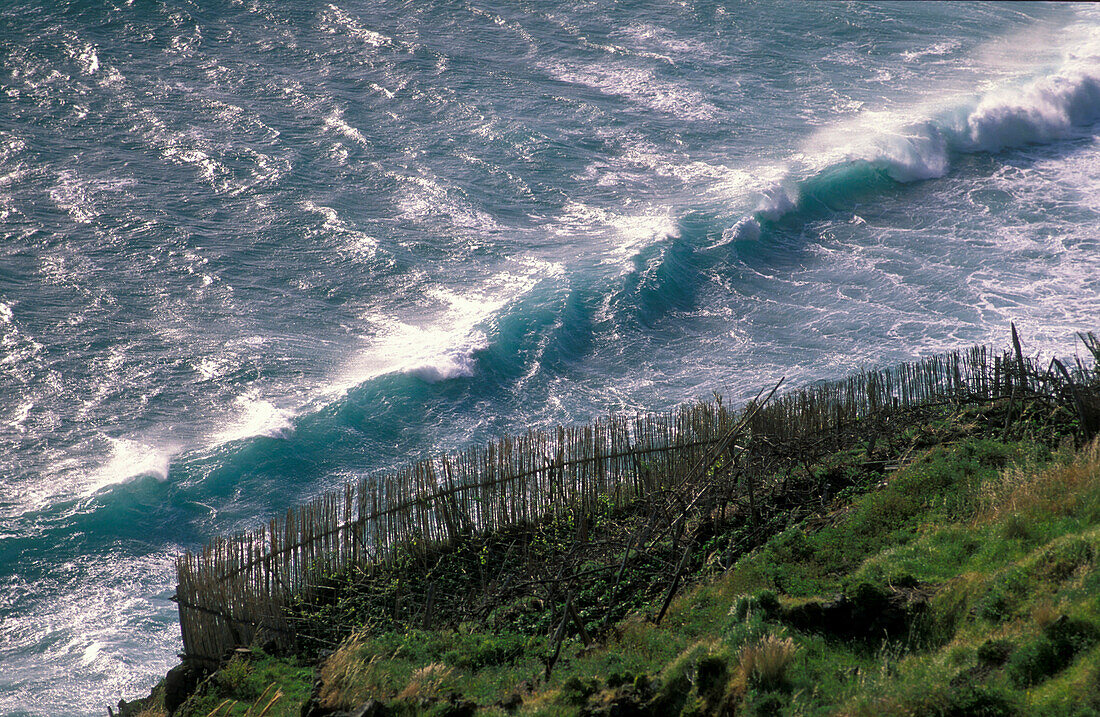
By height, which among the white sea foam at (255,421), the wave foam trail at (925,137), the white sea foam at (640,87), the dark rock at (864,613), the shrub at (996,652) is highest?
the white sea foam at (640,87)

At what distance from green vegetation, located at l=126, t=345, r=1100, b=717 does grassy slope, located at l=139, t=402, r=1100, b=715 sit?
0.07 ft

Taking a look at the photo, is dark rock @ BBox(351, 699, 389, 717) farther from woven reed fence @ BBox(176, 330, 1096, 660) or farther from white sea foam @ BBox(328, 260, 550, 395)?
white sea foam @ BBox(328, 260, 550, 395)

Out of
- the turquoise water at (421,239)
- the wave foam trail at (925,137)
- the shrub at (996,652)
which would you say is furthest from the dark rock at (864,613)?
the wave foam trail at (925,137)

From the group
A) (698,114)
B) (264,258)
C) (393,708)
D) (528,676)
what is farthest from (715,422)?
(698,114)

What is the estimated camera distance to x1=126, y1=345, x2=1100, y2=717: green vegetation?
610cm

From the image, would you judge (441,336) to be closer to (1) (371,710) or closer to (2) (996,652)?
(1) (371,710)

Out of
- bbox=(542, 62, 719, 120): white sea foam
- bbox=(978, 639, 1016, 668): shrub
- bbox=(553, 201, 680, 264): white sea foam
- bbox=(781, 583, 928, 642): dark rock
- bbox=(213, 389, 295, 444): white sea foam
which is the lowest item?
bbox=(213, 389, 295, 444): white sea foam

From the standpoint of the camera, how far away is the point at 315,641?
32.6 ft

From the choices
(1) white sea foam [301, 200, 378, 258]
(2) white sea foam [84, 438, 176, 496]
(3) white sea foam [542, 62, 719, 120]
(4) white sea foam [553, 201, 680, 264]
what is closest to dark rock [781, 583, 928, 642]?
(2) white sea foam [84, 438, 176, 496]

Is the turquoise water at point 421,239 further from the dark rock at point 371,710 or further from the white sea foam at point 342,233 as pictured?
the dark rock at point 371,710

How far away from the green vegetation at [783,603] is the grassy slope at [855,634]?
0.02 metres

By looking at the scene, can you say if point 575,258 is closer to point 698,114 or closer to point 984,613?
point 698,114

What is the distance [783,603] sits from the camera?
24.5 feet

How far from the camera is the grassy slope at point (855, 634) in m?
5.84
